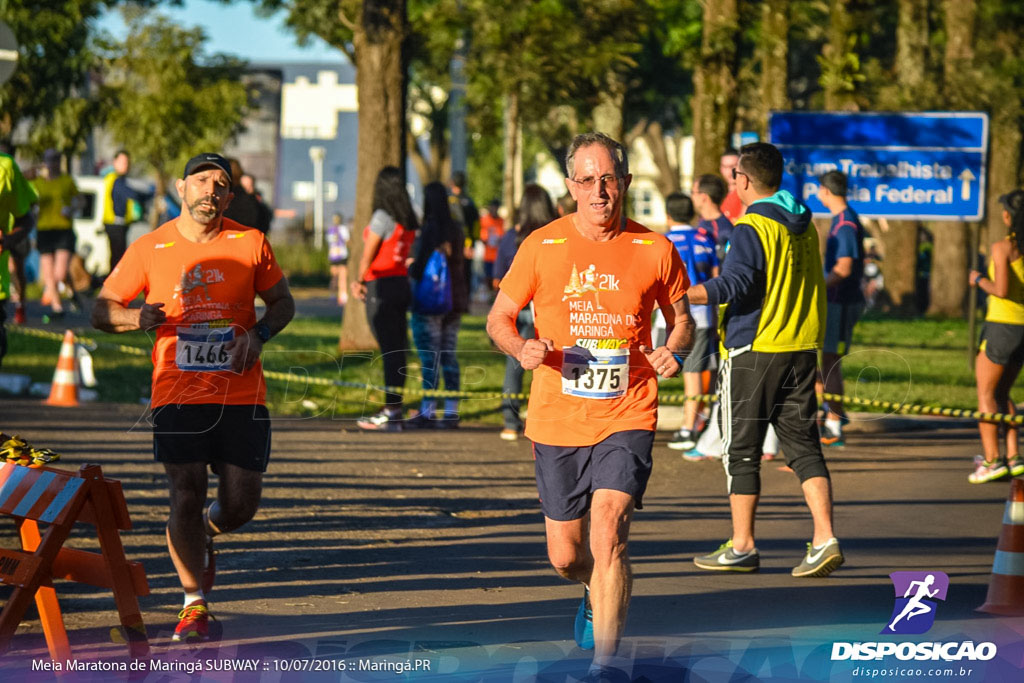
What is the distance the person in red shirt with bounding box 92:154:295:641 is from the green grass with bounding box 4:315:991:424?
7021mm

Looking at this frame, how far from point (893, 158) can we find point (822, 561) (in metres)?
8.73

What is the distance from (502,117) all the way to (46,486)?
36138 mm

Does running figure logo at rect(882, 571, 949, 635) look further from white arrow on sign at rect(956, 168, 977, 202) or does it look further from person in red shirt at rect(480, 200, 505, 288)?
person in red shirt at rect(480, 200, 505, 288)

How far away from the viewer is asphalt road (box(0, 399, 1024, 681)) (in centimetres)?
611

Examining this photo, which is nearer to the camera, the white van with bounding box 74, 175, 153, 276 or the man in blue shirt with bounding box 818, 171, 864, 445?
the man in blue shirt with bounding box 818, 171, 864, 445

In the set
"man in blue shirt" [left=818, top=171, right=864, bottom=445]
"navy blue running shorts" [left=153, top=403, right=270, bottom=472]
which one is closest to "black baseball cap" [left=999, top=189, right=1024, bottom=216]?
"man in blue shirt" [left=818, top=171, right=864, bottom=445]

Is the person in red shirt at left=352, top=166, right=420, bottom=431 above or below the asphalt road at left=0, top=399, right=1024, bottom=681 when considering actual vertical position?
above

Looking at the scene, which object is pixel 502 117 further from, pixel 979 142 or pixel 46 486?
pixel 46 486

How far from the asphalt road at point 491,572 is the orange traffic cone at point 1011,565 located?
0.12 meters

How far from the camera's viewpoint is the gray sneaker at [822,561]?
7688 mm

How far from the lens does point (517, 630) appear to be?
6.62m

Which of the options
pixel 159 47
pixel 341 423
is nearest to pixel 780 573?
pixel 341 423

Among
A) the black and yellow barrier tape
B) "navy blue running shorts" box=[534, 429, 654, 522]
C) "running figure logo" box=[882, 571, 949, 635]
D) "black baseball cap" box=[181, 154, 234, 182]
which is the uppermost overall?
"black baseball cap" box=[181, 154, 234, 182]

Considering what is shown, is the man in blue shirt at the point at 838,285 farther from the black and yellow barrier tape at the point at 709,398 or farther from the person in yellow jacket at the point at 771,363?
the person in yellow jacket at the point at 771,363
